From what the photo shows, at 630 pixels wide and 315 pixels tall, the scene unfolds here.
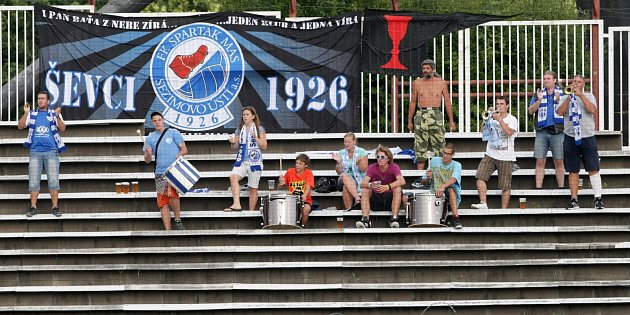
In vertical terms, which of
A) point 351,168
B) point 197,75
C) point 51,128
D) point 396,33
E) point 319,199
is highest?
point 396,33

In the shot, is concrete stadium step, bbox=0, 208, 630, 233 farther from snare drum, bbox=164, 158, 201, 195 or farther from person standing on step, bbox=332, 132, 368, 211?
snare drum, bbox=164, 158, 201, 195

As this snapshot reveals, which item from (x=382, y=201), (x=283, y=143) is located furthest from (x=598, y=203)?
(x=283, y=143)

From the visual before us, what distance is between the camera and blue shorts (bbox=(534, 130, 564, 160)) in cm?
1934

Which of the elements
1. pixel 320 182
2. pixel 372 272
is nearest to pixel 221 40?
pixel 320 182

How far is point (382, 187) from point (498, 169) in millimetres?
1553

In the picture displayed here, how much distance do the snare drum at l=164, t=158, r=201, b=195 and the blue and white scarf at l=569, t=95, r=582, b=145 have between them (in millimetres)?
4503

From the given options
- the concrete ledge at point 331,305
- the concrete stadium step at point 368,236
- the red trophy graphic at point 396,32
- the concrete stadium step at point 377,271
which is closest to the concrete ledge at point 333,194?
the concrete stadium step at point 368,236

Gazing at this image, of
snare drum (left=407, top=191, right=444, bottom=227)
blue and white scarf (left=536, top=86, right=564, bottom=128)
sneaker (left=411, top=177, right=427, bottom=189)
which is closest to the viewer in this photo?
snare drum (left=407, top=191, right=444, bottom=227)

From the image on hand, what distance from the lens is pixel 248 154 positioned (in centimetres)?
1909

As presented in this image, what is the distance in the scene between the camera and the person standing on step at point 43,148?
19.0m

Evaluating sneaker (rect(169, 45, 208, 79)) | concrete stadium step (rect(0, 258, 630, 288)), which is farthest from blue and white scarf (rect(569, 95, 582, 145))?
sneaker (rect(169, 45, 208, 79))

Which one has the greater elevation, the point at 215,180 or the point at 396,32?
the point at 396,32

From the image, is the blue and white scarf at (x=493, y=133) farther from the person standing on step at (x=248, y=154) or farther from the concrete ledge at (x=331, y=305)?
the person standing on step at (x=248, y=154)

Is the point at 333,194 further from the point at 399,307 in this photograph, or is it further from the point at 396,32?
the point at 396,32
